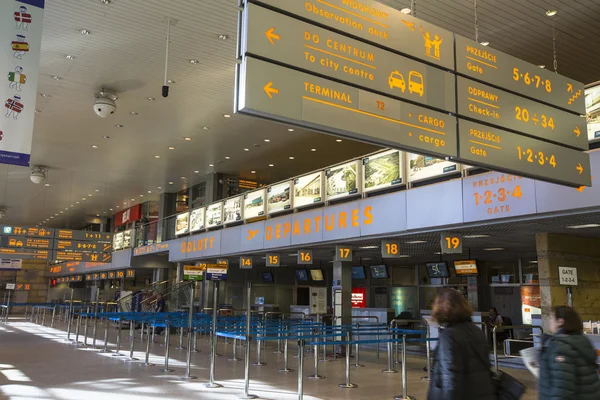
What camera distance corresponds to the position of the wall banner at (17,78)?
659 cm

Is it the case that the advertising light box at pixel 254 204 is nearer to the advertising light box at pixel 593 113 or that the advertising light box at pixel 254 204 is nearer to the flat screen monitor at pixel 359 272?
the flat screen monitor at pixel 359 272

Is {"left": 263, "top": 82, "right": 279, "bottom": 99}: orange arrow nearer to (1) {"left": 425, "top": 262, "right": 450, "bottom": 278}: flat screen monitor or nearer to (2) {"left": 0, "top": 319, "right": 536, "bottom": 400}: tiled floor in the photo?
(2) {"left": 0, "top": 319, "right": 536, "bottom": 400}: tiled floor

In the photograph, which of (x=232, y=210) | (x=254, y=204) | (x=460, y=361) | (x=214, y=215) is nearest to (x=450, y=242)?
(x=254, y=204)

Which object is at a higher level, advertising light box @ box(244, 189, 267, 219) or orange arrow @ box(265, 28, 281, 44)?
advertising light box @ box(244, 189, 267, 219)

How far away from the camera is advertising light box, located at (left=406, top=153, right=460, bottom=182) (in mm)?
Answer: 9812

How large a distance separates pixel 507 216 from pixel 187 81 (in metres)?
7.49

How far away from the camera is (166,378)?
9.42 metres

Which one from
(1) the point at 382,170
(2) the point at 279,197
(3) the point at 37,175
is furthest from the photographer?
(3) the point at 37,175

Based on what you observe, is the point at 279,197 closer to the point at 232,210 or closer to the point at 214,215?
the point at 232,210

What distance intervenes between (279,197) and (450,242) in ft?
18.5

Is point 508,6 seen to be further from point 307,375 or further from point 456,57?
point 307,375

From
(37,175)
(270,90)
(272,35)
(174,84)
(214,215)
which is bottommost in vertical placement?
(270,90)

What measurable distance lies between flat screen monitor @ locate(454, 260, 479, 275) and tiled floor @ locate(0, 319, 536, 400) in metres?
3.11

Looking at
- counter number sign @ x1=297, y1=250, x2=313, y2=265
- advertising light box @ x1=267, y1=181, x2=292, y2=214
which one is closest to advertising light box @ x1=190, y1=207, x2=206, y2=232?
advertising light box @ x1=267, y1=181, x2=292, y2=214
